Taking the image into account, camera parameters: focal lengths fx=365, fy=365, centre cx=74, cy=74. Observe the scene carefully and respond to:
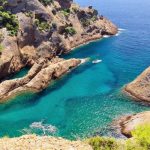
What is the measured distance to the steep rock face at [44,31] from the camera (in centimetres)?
10662

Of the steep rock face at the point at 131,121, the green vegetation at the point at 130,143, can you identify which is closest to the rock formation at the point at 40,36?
the steep rock face at the point at 131,121

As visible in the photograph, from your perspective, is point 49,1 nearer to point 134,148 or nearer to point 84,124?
point 84,124

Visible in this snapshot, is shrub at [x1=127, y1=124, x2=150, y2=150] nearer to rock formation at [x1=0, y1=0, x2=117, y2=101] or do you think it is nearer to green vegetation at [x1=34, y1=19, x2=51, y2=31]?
rock formation at [x1=0, y1=0, x2=117, y2=101]

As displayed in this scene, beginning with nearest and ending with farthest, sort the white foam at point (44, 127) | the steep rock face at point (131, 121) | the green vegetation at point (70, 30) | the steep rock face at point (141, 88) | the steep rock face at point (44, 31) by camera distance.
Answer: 1. the steep rock face at point (131, 121)
2. the white foam at point (44, 127)
3. the steep rock face at point (141, 88)
4. the steep rock face at point (44, 31)
5. the green vegetation at point (70, 30)

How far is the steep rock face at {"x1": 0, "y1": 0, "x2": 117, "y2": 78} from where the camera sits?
350 feet

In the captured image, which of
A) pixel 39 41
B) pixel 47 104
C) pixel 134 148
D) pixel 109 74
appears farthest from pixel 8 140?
pixel 39 41

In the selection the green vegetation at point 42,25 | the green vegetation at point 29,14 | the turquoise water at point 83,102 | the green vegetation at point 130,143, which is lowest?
the turquoise water at point 83,102

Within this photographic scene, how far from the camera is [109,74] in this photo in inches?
4075

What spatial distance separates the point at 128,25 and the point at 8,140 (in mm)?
151923

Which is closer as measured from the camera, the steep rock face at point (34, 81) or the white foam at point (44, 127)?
the white foam at point (44, 127)

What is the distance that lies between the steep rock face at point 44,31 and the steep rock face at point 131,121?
39.2 meters

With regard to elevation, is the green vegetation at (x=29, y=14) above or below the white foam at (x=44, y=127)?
above

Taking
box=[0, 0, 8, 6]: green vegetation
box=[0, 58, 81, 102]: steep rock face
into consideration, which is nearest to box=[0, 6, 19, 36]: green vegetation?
box=[0, 0, 8, 6]: green vegetation

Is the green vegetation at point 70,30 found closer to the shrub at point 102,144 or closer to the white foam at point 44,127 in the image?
the white foam at point 44,127
